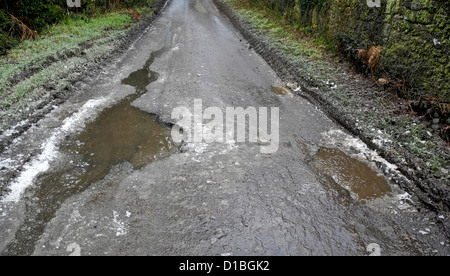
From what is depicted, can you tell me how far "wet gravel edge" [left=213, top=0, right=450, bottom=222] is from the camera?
3.34 meters

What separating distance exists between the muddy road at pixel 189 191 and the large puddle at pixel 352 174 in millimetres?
15

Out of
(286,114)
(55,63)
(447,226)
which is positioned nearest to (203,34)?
(55,63)

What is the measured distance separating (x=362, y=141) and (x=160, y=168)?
10.1 feet

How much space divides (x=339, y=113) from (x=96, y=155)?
3.99m

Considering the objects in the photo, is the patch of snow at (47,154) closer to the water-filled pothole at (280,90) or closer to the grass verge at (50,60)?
the grass verge at (50,60)

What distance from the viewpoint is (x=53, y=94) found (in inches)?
205

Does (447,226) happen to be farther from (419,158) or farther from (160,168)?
(160,168)

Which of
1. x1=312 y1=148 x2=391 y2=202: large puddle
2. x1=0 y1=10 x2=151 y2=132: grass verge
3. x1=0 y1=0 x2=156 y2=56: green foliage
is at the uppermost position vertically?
x1=0 y1=0 x2=156 y2=56: green foliage
